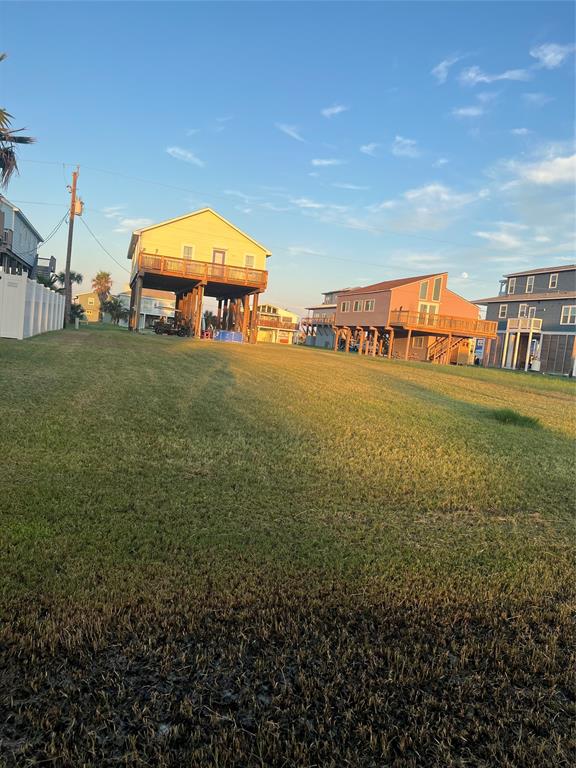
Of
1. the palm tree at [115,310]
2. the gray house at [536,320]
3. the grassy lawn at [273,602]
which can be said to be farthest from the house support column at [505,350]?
the palm tree at [115,310]

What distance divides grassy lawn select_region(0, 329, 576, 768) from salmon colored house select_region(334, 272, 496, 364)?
32.2 meters

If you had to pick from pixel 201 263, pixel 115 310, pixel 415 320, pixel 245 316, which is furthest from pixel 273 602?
pixel 115 310

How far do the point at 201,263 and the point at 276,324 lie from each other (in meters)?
43.1

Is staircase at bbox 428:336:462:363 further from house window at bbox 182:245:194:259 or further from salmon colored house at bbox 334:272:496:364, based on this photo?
house window at bbox 182:245:194:259

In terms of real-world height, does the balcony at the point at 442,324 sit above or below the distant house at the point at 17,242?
below

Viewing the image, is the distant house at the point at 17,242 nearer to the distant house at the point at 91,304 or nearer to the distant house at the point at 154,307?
the distant house at the point at 154,307

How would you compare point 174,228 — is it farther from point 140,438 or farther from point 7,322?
point 140,438

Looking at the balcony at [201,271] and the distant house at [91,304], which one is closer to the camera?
the balcony at [201,271]

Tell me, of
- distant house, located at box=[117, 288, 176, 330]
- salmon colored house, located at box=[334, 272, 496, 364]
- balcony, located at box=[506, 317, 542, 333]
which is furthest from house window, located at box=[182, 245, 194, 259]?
distant house, located at box=[117, 288, 176, 330]

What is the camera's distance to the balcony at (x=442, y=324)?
3700cm

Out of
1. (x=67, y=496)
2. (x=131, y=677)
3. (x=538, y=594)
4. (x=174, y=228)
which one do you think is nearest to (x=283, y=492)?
(x=67, y=496)

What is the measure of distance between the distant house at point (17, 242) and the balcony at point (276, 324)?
32.9 m

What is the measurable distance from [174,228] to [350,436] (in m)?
30.7

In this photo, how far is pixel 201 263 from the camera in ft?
104
